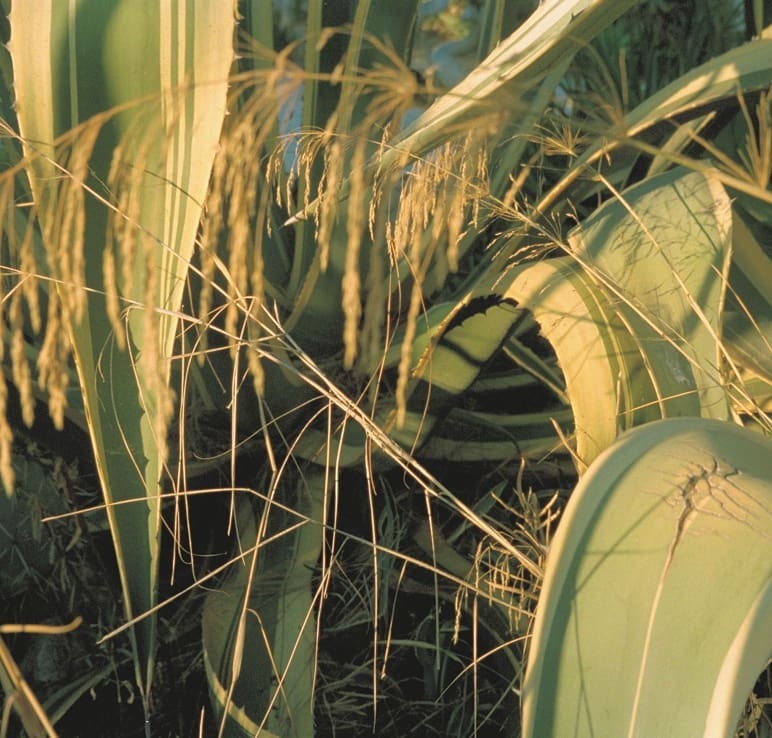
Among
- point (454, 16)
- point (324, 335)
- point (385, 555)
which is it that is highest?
point (454, 16)

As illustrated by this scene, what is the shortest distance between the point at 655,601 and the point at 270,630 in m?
0.47

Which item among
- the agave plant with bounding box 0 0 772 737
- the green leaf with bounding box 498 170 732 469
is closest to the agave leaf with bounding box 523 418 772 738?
the agave plant with bounding box 0 0 772 737

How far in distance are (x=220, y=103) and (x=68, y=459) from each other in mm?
408

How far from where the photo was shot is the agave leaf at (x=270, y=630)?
0.75 meters

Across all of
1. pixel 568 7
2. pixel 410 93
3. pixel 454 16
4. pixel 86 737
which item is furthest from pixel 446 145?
pixel 454 16

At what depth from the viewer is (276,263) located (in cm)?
106

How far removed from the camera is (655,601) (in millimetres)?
405

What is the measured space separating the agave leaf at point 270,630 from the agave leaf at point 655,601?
33cm

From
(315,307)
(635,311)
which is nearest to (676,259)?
(635,311)

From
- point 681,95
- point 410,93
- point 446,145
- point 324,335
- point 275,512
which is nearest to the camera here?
point 410,93

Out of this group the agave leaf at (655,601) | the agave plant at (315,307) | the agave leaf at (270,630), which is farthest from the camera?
the agave leaf at (270,630)

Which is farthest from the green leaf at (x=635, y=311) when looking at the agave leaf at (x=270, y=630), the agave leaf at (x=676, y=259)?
the agave leaf at (x=270, y=630)

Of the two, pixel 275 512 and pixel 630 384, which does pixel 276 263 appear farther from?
pixel 630 384

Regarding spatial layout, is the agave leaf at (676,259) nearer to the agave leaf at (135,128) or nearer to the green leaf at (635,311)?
the green leaf at (635,311)
